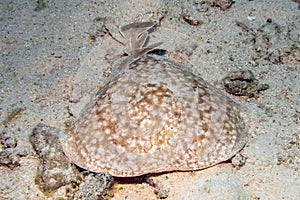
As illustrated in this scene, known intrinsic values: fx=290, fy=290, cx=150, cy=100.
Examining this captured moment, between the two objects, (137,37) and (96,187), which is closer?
(96,187)

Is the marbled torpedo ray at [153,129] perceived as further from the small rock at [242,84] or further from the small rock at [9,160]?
the small rock at [242,84]

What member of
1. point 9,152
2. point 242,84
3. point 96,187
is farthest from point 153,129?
point 9,152

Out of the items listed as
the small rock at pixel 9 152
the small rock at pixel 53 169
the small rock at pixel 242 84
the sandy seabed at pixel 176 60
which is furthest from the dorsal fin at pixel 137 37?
the small rock at pixel 9 152

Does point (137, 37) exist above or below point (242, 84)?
above

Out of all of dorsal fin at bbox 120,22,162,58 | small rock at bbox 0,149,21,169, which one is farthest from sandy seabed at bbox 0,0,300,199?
dorsal fin at bbox 120,22,162,58

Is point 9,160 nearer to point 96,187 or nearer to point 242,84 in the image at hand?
point 96,187

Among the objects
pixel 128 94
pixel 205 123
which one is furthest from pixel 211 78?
pixel 128 94

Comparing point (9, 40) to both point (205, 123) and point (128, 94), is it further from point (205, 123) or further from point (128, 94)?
point (205, 123)
